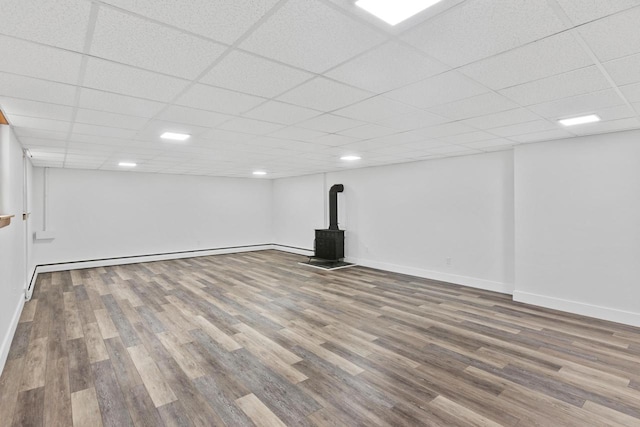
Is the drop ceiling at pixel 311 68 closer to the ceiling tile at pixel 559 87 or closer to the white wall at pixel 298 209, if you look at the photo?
the ceiling tile at pixel 559 87

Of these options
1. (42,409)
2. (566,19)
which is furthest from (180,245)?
(566,19)

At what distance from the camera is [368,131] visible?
3.85 metres

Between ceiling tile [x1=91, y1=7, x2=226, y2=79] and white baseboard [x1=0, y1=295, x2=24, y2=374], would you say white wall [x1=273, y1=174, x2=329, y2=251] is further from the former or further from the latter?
ceiling tile [x1=91, y1=7, x2=226, y2=79]

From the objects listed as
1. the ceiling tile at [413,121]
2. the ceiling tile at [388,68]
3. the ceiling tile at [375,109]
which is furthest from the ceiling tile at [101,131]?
the ceiling tile at [413,121]

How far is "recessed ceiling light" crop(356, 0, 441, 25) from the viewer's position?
144 centimetres

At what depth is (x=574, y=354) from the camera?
10.2 feet

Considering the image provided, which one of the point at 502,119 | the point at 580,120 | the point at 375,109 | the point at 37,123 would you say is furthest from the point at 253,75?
the point at 580,120

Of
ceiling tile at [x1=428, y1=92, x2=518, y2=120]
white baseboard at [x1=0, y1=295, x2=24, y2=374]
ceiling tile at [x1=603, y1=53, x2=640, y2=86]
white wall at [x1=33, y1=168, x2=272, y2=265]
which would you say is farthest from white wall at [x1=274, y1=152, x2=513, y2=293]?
white baseboard at [x1=0, y1=295, x2=24, y2=374]

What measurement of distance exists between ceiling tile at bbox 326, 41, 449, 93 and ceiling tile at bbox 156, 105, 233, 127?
58.6 inches

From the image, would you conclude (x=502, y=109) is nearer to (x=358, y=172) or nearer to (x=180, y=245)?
(x=358, y=172)

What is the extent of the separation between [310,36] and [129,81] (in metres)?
1.45

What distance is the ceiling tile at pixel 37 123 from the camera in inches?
124

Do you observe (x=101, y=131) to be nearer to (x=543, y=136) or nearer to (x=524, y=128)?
(x=524, y=128)

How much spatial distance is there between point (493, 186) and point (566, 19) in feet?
13.8
